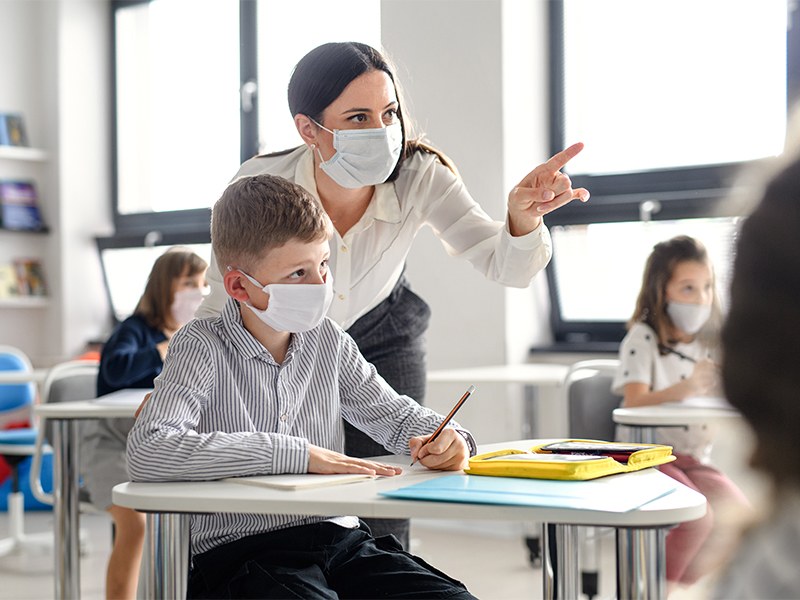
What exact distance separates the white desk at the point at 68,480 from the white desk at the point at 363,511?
49.3 inches

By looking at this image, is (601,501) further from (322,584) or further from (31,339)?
(31,339)

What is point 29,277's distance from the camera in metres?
5.91

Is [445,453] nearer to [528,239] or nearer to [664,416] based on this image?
[528,239]

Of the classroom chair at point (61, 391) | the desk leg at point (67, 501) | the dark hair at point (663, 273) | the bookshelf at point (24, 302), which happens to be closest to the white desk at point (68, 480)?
the desk leg at point (67, 501)

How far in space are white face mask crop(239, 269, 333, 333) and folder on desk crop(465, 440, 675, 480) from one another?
34 cm

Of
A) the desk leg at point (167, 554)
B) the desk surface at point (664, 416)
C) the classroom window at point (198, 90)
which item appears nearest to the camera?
the desk leg at point (167, 554)

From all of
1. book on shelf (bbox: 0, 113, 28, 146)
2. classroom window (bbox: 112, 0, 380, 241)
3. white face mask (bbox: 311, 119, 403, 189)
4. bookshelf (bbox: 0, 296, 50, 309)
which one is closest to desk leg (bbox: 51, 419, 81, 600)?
white face mask (bbox: 311, 119, 403, 189)

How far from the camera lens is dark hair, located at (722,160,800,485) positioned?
26.2 inches

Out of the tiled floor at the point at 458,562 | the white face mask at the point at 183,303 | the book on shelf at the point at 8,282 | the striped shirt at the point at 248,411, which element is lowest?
the tiled floor at the point at 458,562

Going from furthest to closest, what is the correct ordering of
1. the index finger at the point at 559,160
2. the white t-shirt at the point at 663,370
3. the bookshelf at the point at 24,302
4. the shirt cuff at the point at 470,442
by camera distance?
the bookshelf at the point at 24,302 < the white t-shirt at the point at 663,370 < the index finger at the point at 559,160 < the shirt cuff at the point at 470,442

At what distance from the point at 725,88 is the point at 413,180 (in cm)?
252

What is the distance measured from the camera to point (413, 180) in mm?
2105

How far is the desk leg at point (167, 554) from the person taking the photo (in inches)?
53.7

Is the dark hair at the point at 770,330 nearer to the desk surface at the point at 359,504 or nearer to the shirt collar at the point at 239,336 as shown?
the desk surface at the point at 359,504
